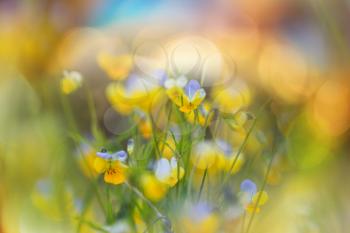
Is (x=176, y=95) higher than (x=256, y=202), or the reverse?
(x=176, y=95)

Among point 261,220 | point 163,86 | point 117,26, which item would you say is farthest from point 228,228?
point 117,26

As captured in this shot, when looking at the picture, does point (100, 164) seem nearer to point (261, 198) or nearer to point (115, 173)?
point (115, 173)

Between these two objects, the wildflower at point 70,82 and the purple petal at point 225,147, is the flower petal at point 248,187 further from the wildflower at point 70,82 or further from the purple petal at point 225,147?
the wildflower at point 70,82

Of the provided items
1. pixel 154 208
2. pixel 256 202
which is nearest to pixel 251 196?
pixel 256 202

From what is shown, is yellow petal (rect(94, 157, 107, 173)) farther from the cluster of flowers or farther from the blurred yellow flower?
the blurred yellow flower

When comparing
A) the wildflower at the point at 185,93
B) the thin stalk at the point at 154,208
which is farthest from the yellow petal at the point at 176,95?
the thin stalk at the point at 154,208

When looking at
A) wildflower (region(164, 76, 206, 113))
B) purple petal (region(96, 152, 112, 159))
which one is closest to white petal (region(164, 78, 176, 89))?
wildflower (region(164, 76, 206, 113))

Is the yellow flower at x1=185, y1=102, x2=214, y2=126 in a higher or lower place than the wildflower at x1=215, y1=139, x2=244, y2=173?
higher
